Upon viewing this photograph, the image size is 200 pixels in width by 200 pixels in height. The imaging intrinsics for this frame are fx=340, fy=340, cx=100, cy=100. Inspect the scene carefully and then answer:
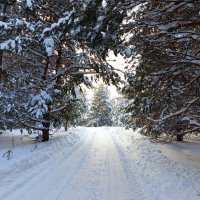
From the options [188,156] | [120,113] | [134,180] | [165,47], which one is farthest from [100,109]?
[134,180]

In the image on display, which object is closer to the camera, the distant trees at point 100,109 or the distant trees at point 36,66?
the distant trees at point 36,66

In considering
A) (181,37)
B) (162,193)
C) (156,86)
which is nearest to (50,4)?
(156,86)

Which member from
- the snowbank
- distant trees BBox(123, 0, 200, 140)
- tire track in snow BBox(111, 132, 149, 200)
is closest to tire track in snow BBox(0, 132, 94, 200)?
tire track in snow BBox(111, 132, 149, 200)

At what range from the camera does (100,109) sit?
2562 inches

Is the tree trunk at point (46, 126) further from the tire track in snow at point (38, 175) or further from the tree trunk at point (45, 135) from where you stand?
the tire track in snow at point (38, 175)

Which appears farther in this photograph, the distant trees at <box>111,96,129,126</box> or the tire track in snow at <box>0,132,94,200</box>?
the distant trees at <box>111,96,129,126</box>

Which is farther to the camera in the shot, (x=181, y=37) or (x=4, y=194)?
(x=181, y=37)

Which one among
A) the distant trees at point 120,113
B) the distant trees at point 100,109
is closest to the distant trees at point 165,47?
the distant trees at point 120,113

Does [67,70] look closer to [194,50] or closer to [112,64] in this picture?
[112,64]

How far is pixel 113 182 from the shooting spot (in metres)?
8.88

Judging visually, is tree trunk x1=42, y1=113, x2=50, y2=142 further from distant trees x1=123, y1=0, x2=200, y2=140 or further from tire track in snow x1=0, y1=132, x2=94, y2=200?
distant trees x1=123, y1=0, x2=200, y2=140

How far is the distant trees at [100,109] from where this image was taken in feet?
213

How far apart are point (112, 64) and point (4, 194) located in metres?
9.76

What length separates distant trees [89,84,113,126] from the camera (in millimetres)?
64875
